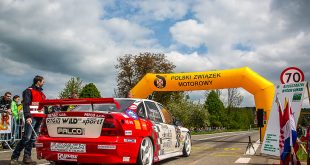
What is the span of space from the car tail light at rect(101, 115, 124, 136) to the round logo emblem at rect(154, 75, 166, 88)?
1491cm

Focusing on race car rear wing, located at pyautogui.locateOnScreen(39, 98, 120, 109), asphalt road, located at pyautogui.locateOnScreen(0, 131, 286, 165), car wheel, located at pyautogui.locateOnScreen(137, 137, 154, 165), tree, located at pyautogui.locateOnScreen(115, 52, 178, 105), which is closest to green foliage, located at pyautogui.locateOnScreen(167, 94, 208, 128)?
tree, located at pyautogui.locateOnScreen(115, 52, 178, 105)

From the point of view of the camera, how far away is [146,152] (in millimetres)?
6848

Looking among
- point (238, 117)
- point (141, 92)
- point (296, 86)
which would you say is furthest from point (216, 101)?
point (296, 86)

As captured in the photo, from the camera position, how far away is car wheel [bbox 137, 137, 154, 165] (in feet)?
21.3

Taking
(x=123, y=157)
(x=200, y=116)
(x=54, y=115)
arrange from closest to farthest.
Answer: (x=123, y=157) < (x=54, y=115) < (x=200, y=116)

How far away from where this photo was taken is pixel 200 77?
65.9 ft

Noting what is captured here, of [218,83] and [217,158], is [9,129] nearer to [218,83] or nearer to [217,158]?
[217,158]

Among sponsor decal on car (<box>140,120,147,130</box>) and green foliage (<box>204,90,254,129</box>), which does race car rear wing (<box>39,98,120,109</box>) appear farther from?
green foliage (<box>204,90,254,129</box>)

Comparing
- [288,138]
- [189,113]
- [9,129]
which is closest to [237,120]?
[189,113]

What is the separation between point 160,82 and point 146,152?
14303mm

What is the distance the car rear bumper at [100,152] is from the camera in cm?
600

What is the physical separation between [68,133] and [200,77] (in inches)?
566

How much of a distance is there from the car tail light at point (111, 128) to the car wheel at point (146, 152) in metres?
0.63

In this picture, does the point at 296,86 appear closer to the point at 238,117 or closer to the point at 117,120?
the point at 117,120
